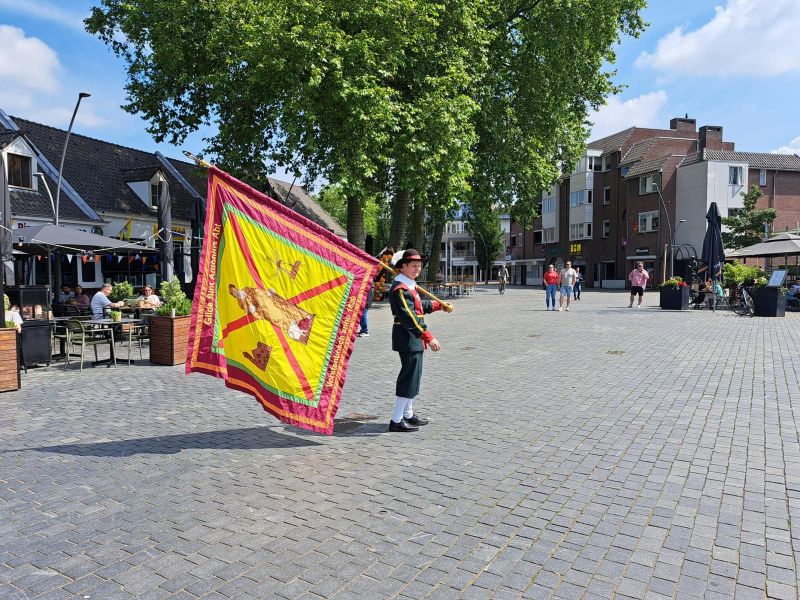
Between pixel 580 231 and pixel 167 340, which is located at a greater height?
pixel 580 231

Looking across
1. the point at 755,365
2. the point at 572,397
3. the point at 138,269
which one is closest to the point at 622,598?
the point at 572,397

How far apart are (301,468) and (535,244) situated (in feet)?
237

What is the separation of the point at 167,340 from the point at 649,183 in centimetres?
4957

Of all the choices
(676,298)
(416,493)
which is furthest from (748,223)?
(416,493)

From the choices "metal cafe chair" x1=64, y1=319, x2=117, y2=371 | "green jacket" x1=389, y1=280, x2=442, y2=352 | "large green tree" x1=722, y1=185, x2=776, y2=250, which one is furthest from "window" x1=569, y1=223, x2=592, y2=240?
"green jacket" x1=389, y1=280, x2=442, y2=352

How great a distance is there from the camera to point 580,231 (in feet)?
203

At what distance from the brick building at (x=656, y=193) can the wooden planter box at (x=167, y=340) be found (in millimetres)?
38456

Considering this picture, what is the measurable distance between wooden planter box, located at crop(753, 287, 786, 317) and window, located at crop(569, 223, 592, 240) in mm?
41716

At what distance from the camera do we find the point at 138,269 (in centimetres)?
2878

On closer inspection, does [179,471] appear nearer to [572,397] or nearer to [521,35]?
[572,397]

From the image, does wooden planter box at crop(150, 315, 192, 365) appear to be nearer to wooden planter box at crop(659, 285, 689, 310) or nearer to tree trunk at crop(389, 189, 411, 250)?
tree trunk at crop(389, 189, 411, 250)

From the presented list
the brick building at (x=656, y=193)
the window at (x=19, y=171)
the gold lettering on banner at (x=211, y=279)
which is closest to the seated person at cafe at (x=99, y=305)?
the gold lettering on banner at (x=211, y=279)

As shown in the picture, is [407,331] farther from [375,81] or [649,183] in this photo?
[649,183]

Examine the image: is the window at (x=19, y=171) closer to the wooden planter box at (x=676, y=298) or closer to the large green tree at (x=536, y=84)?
the large green tree at (x=536, y=84)
